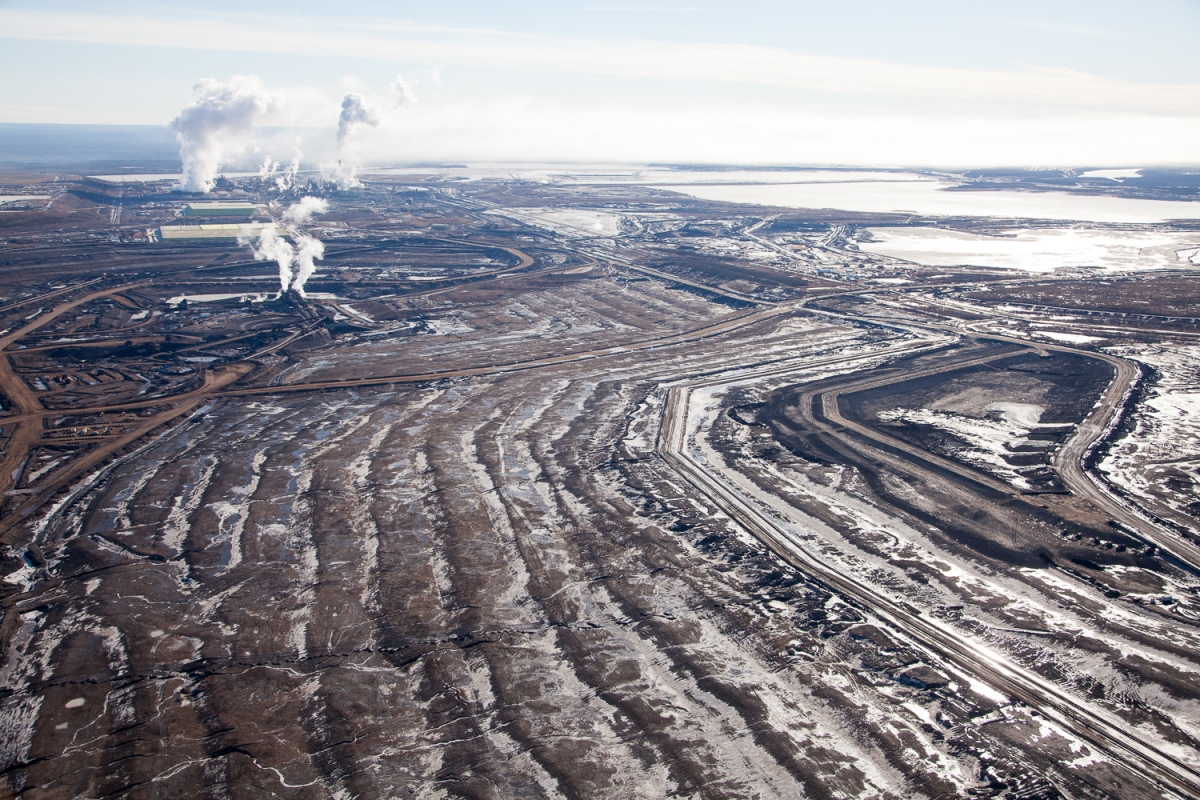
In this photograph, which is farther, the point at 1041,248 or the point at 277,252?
the point at 1041,248

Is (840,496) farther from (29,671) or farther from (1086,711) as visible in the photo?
(29,671)

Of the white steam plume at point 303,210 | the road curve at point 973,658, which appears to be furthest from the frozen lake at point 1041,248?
the white steam plume at point 303,210

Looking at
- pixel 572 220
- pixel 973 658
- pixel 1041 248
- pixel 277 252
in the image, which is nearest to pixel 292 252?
pixel 277 252

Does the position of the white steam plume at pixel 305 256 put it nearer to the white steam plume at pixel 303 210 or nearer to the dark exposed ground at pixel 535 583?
the white steam plume at pixel 303 210

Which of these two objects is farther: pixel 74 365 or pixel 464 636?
pixel 74 365

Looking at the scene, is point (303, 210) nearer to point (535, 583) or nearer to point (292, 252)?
point (292, 252)

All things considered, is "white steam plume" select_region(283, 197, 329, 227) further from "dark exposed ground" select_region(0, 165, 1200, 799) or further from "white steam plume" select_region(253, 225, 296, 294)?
"dark exposed ground" select_region(0, 165, 1200, 799)

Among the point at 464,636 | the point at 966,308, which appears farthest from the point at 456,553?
the point at 966,308

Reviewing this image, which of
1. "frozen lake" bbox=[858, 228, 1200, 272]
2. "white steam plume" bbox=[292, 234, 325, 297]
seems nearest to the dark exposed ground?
"white steam plume" bbox=[292, 234, 325, 297]
